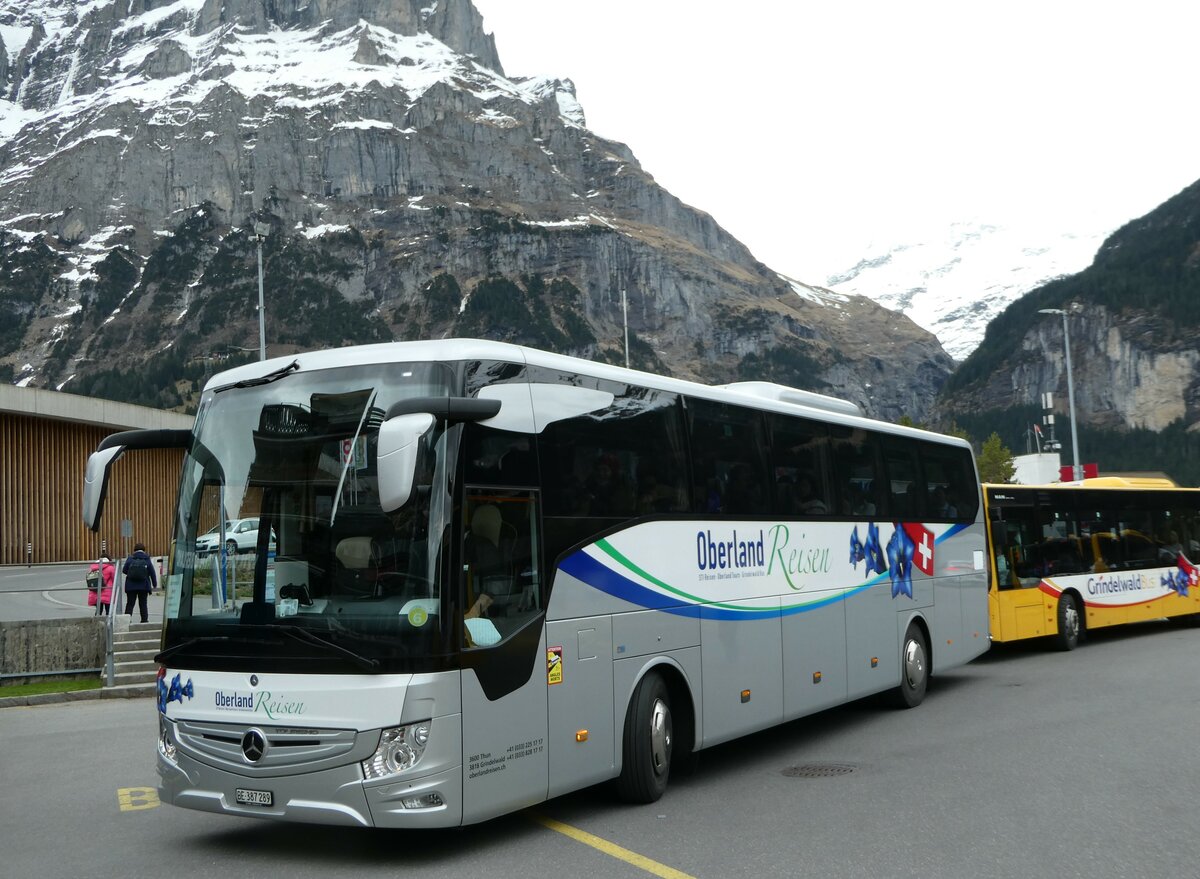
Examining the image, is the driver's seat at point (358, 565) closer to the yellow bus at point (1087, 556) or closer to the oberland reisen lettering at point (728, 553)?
the oberland reisen lettering at point (728, 553)

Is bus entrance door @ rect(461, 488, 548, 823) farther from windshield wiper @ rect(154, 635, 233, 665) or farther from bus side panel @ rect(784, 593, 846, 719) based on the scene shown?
bus side panel @ rect(784, 593, 846, 719)

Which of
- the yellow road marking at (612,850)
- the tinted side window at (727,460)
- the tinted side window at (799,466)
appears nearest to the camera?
the yellow road marking at (612,850)

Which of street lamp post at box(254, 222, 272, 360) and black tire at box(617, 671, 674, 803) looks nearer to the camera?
black tire at box(617, 671, 674, 803)

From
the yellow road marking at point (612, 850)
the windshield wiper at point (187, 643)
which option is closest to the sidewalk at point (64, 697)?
the windshield wiper at point (187, 643)

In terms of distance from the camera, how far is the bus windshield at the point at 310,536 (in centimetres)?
680

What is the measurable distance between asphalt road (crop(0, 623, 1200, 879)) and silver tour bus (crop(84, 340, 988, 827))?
40 cm

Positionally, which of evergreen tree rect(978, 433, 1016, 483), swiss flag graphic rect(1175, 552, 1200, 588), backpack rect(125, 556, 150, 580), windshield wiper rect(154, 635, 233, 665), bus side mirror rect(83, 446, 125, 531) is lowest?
swiss flag graphic rect(1175, 552, 1200, 588)

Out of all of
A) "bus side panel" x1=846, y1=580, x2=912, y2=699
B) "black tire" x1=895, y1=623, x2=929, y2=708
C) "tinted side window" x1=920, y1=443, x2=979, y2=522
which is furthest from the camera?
"tinted side window" x1=920, y1=443, x2=979, y2=522

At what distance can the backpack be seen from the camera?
22562 millimetres

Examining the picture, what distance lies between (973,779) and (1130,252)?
7599 inches

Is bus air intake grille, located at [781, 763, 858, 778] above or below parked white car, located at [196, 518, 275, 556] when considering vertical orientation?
below

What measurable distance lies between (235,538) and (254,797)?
4.91ft

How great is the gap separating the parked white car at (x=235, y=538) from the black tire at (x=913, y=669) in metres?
8.08

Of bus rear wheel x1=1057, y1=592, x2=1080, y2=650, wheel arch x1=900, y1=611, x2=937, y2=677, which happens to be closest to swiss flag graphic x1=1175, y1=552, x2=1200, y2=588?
bus rear wheel x1=1057, y1=592, x2=1080, y2=650
